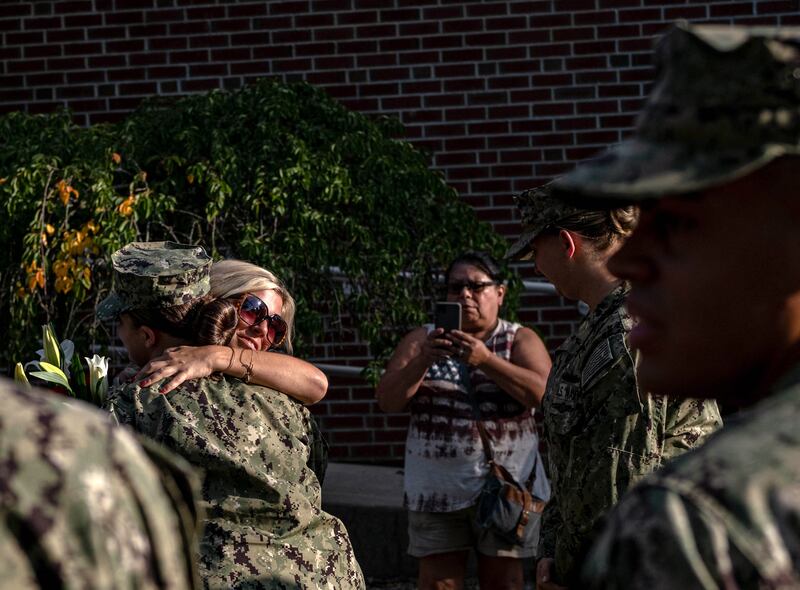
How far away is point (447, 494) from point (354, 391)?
2.33 m

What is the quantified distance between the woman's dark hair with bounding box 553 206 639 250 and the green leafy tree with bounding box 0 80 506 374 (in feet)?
6.57

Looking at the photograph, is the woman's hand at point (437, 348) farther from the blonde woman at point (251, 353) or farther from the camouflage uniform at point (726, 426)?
the camouflage uniform at point (726, 426)

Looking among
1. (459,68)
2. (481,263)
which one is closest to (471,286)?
(481,263)

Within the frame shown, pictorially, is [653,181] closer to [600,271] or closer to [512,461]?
[600,271]

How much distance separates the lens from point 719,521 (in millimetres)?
1112

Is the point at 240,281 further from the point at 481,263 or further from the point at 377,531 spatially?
the point at 377,531

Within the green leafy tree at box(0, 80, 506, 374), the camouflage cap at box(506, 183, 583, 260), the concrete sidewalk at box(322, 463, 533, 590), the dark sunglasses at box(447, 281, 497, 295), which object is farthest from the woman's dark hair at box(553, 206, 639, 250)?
the concrete sidewalk at box(322, 463, 533, 590)

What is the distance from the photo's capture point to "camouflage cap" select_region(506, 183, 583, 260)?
11.5ft

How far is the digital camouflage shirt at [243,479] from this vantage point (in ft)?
9.70

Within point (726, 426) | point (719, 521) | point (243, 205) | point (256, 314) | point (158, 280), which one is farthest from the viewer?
point (243, 205)

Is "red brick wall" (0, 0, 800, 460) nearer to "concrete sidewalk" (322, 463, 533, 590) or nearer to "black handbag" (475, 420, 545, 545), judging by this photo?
"concrete sidewalk" (322, 463, 533, 590)

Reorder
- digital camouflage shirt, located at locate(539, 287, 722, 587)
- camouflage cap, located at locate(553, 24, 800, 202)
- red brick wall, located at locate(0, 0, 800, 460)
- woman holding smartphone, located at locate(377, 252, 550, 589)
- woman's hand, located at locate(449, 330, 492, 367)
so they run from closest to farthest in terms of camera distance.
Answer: camouflage cap, located at locate(553, 24, 800, 202), digital camouflage shirt, located at locate(539, 287, 722, 587), woman's hand, located at locate(449, 330, 492, 367), woman holding smartphone, located at locate(377, 252, 550, 589), red brick wall, located at locate(0, 0, 800, 460)

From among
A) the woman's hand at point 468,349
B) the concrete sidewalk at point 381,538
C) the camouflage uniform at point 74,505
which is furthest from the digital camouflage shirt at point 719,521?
the concrete sidewalk at point 381,538

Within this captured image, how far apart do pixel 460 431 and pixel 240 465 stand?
2.25m
